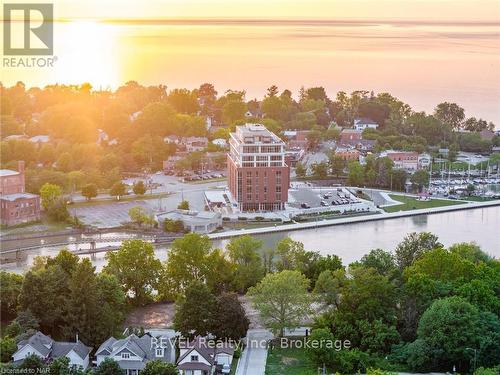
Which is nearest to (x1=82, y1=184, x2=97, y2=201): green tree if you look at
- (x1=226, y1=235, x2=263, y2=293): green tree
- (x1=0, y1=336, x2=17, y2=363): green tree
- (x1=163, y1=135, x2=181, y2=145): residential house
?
(x1=163, y1=135, x2=181, y2=145): residential house

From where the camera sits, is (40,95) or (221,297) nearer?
(221,297)

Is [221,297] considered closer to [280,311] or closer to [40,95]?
[280,311]

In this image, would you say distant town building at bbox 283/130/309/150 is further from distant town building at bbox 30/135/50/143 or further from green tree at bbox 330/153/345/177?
distant town building at bbox 30/135/50/143

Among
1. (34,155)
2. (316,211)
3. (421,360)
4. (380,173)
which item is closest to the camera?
(421,360)

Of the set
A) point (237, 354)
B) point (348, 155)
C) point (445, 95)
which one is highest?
point (445, 95)

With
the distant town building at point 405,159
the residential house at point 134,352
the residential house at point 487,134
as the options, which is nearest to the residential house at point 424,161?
the distant town building at point 405,159

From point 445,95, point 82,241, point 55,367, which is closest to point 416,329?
point 55,367

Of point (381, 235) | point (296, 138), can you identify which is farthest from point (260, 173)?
point (296, 138)
